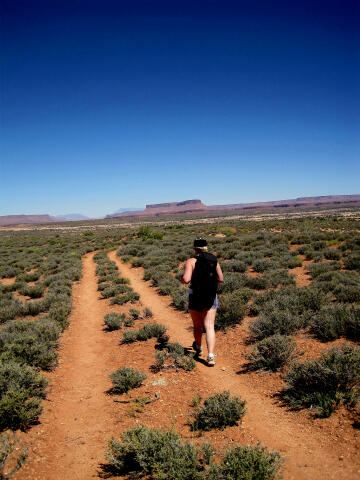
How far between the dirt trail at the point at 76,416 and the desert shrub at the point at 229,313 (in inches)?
116

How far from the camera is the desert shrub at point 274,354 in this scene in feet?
17.4

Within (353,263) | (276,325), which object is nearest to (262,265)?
(353,263)

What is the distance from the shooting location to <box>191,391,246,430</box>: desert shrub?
12.7ft

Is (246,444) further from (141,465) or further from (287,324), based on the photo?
(287,324)

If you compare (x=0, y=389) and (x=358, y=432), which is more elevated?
(x=0, y=389)

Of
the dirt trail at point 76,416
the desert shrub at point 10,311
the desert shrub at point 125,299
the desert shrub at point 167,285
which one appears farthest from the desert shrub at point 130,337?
the desert shrub at point 10,311

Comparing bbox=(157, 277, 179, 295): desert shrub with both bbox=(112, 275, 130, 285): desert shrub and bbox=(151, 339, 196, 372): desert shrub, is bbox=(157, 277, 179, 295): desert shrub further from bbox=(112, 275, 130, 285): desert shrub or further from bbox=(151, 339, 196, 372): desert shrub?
bbox=(151, 339, 196, 372): desert shrub

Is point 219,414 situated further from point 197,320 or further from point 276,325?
point 276,325

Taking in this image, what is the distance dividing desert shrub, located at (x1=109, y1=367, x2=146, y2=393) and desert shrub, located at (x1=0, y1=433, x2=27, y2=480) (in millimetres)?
1718

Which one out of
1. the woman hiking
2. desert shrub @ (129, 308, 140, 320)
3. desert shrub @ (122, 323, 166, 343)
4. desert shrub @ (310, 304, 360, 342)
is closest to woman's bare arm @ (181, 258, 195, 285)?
the woman hiking

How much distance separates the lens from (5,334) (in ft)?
22.3

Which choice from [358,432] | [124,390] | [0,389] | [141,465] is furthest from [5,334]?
[358,432]

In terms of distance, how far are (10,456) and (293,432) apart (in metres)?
3.74

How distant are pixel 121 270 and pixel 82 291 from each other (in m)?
4.22
